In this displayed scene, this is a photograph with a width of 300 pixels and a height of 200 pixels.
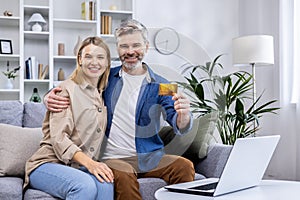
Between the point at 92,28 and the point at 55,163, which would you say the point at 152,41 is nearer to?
the point at 55,163

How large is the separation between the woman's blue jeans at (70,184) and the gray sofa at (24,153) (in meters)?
0.06

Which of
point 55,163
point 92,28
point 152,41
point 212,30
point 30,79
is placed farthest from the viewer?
point 212,30

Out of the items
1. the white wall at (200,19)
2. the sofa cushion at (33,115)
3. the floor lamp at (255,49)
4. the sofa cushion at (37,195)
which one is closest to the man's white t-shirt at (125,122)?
the sofa cushion at (37,195)

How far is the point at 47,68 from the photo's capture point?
447 centimetres

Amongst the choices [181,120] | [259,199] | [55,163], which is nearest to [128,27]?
[181,120]

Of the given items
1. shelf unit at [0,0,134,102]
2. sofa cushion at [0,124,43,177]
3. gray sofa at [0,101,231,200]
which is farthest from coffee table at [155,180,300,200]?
shelf unit at [0,0,134,102]

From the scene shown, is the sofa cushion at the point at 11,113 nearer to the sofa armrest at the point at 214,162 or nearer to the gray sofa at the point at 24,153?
the gray sofa at the point at 24,153

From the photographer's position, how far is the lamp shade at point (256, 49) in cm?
387

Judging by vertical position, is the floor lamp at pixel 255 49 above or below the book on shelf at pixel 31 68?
above

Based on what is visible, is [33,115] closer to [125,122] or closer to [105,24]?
[125,122]

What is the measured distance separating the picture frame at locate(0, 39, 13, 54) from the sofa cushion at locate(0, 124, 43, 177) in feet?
6.81

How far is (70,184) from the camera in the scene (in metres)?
1.91

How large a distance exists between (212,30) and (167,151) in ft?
10.5

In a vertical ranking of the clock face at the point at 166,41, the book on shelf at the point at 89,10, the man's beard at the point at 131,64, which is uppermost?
the book on shelf at the point at 89,10
